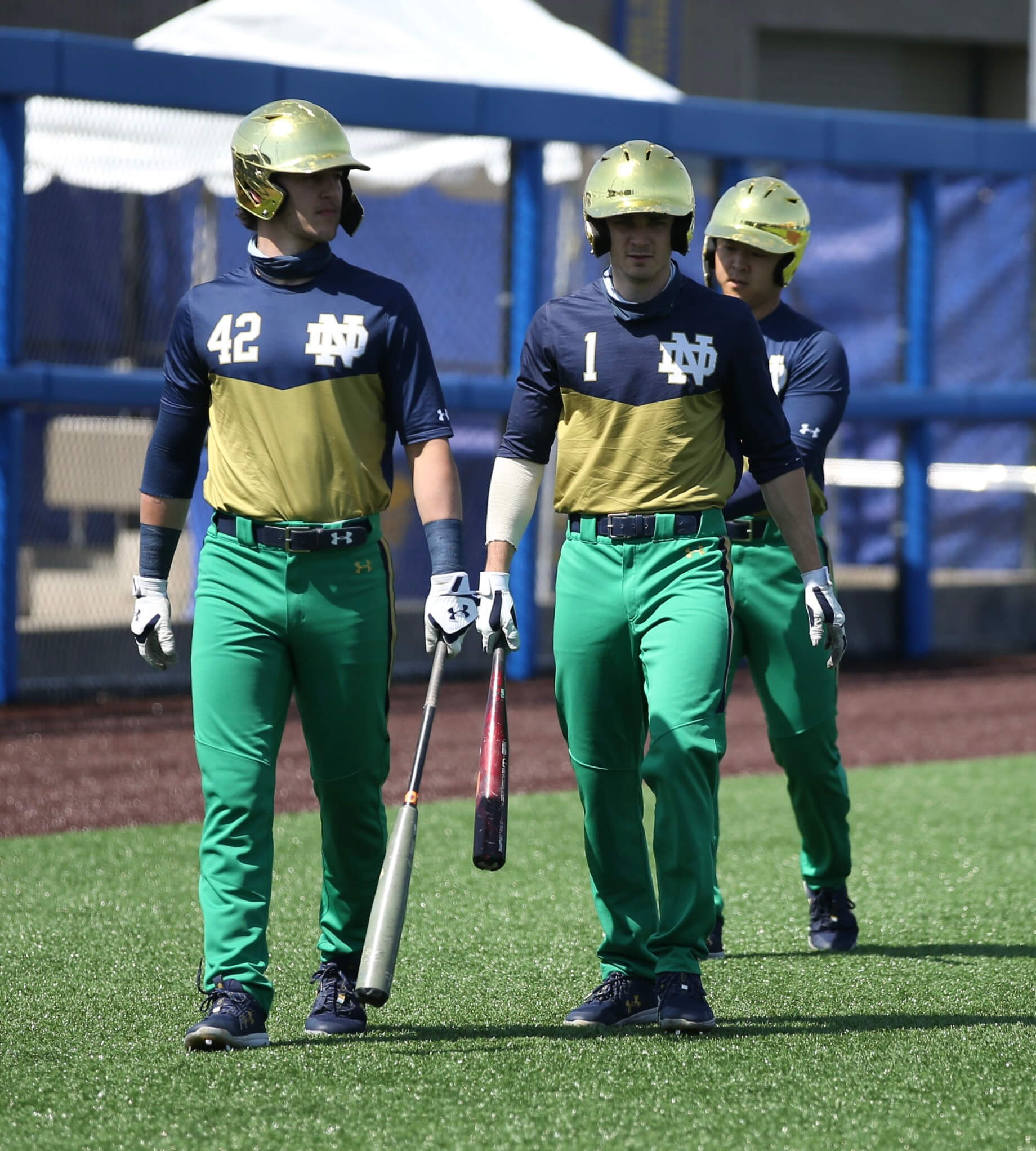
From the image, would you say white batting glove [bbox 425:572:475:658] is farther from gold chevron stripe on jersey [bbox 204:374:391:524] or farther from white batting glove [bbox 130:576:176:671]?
white batting glove [bbox 130:576:176:671]

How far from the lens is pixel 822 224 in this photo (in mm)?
13289

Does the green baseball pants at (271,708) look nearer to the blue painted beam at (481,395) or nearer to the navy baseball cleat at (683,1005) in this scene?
the navy baseball cleat at (683,1005)

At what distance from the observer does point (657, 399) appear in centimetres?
428

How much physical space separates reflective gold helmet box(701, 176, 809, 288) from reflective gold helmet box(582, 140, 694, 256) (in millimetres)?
868

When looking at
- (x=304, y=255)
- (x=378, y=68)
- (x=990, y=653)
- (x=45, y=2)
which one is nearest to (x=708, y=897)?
(x=304, y=255)

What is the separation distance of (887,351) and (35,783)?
309 inches

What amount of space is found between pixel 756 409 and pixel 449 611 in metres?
0.94

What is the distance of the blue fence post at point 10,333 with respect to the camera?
400 inches

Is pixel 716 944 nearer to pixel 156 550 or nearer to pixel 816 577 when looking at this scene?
pixel 816 577

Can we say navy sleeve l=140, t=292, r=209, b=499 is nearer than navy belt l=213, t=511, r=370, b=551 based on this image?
No

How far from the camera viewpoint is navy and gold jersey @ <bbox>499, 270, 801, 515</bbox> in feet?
14.0

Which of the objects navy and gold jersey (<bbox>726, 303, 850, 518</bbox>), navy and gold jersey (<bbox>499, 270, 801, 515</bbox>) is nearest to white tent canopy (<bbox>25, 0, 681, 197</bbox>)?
navy and gold jersey (<bbox>726, 303, 850, 518</bbox>)

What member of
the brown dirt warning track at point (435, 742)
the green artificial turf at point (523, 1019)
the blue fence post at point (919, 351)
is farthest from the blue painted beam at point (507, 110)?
the green artificial turf at point (523, 1019)

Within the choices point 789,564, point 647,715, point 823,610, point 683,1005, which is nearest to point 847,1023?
point 683,1005
